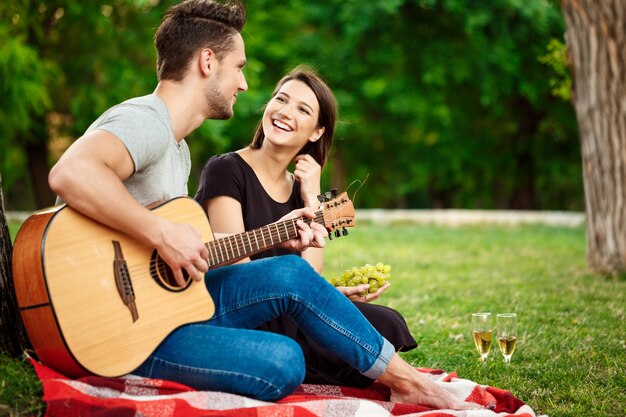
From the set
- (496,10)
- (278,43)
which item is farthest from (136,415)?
(278,43)

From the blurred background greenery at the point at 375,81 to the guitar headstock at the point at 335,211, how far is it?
8977 millimetres

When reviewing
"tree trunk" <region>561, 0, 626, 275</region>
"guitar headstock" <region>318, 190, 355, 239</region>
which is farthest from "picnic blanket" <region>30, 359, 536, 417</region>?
"tree trunk" <region>561, 0, 626, 275</region>

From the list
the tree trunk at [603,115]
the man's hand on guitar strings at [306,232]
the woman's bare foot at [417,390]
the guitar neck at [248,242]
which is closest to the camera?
the guitar neck at [248,242]

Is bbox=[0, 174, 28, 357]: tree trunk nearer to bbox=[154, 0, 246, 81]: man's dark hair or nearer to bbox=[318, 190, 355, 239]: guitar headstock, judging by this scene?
bbox=[154, 0, 246, 81]: man's dark hair

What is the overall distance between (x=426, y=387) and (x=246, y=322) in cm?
87

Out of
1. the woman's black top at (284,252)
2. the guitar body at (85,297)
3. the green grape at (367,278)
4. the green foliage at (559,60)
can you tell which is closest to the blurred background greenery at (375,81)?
the green foliage at (559,60)

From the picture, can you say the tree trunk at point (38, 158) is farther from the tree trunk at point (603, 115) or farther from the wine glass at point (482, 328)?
the wine glass at point (482, 328)

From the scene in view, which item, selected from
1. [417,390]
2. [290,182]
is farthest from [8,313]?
[417,390]

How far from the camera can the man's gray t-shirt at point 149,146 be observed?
3.23m

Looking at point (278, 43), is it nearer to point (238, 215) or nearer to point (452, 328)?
point (452, 328)

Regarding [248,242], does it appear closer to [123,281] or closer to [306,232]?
[306,232]

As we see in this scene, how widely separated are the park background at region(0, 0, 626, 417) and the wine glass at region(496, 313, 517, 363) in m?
0.12

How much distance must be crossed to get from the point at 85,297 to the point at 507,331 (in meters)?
2.41

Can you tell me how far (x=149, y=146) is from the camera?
328 cm
